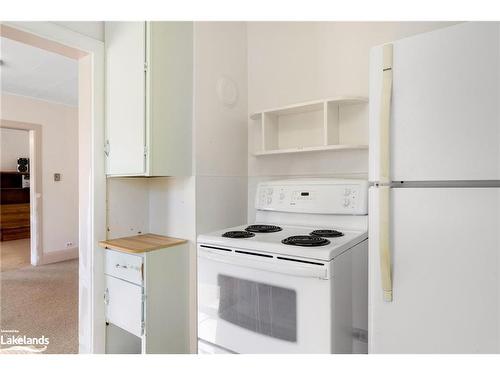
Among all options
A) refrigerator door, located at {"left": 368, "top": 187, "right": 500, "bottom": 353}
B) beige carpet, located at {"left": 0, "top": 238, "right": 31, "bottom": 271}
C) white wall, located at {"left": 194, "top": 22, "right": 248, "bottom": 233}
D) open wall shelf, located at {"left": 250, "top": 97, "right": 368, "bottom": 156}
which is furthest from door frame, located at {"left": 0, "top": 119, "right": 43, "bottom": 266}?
refrigerator door, located at {"left": 368, "top": 187, "right": 500, "bottom": 353}

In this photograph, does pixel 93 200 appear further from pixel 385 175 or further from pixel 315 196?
pixel 385 175

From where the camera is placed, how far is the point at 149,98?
1.57m

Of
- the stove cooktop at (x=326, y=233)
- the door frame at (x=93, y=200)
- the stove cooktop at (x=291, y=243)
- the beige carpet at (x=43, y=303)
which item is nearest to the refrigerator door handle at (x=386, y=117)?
the stove cooktop at (x=291, y=243)

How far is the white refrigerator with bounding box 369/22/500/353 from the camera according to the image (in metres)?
0.94

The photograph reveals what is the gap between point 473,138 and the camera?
0.95 metres

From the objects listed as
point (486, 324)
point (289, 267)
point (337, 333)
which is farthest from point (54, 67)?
point (486, 324)

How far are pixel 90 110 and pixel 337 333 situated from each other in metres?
1.76

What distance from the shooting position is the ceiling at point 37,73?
2666 millimetres

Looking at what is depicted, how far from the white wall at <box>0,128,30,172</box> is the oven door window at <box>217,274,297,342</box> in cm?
664

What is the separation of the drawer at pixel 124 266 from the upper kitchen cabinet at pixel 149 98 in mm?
463

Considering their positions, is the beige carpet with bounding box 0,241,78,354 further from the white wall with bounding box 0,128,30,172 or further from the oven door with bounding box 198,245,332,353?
the white wall with bounding box 0,128,30,172

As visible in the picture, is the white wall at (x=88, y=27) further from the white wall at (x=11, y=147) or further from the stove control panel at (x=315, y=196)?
the white wall at (x=11, y=147)

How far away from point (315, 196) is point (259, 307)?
0.72 metres

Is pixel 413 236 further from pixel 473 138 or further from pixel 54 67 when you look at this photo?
pixel 54 67
